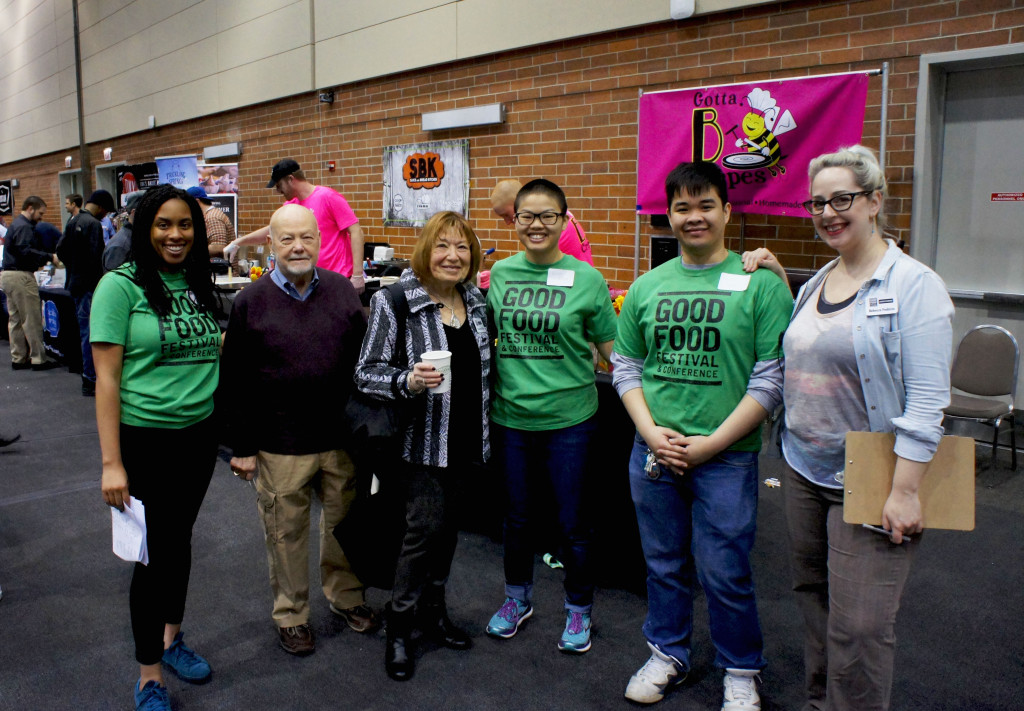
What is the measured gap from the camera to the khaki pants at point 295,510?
253cm

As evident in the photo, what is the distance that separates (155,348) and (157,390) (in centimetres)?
12

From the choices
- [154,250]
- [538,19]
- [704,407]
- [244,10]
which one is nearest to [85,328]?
[538,19]

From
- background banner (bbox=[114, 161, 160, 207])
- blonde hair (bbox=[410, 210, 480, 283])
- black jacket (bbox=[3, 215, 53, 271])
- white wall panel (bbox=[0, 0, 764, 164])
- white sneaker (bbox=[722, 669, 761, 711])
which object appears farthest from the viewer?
background banner (bbox=[114, 161, 160, 207])

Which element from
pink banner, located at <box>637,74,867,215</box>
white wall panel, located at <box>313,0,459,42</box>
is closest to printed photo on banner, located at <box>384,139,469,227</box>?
white wall panel, located at <box>313,0,459,42</box>

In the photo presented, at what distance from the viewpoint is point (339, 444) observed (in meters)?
2.59

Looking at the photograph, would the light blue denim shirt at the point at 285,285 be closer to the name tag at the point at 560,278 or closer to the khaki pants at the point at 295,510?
Answer: the khaki pants at the point at 295,510

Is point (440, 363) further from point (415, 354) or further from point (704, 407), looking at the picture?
point (704, 407)

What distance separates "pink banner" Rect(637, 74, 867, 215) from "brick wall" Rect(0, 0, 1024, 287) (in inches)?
9.6

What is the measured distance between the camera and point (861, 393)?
1.75 meters

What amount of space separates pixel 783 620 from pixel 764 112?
3.09 m

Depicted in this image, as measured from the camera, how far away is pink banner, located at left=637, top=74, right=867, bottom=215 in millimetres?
4355

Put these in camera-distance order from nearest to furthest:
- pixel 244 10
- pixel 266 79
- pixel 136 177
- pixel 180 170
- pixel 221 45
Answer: pixel 266 79 < pixel 244 10 < pixel 221 45 < pixel 180 170 < pixel 136 177

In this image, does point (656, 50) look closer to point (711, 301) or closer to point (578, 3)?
point (578, 3)

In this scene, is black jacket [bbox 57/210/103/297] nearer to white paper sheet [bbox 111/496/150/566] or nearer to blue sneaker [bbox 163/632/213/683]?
blue sneaker [bbox 163/632/213/683]
